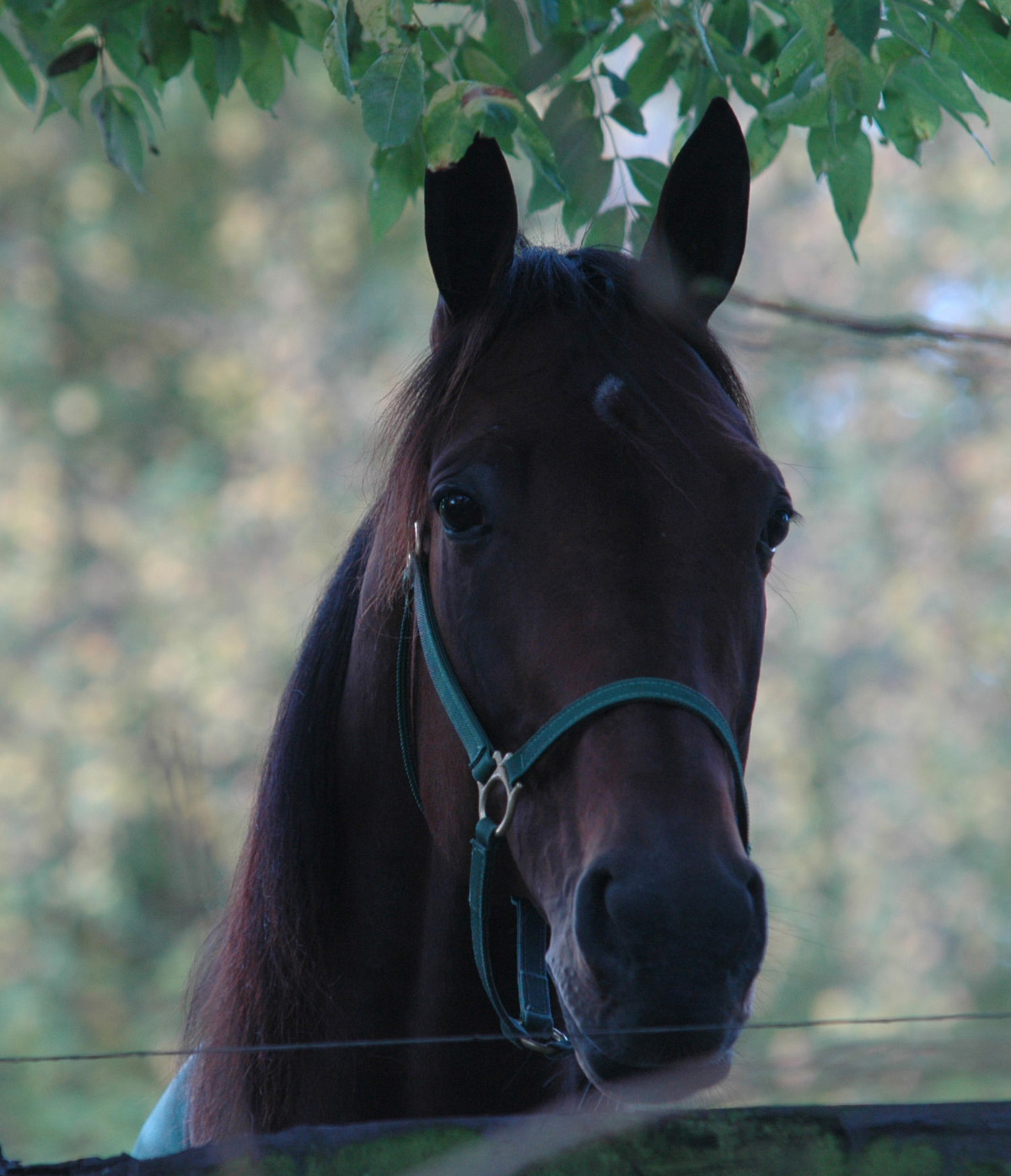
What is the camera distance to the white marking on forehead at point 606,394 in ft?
5.07

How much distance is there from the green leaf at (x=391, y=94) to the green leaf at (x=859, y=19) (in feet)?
2.06

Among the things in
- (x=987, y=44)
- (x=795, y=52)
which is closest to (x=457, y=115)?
(x=795, y=52)

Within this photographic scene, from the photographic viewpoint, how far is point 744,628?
1.53 meters

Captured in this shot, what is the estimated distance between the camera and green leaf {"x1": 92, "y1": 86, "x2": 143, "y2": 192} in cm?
232

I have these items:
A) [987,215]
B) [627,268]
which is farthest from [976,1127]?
[987,215]

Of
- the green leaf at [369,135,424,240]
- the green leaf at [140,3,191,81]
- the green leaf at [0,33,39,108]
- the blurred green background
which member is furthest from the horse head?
the blurred green background

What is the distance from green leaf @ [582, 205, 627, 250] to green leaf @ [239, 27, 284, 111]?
2.36 feet

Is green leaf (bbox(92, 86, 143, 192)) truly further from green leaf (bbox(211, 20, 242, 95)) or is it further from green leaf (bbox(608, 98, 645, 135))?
green leaf (bbox(608, 98, 645, 135))

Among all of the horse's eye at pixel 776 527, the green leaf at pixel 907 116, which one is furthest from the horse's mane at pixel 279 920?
the green leaf at pixel 907 116

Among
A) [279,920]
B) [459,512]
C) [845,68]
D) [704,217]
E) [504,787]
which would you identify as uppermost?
[845,68]

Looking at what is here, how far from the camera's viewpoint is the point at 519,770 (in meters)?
1.45

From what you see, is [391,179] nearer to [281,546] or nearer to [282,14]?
[282,14]

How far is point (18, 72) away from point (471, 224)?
1297 mm

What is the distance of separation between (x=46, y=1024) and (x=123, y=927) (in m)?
0.87
